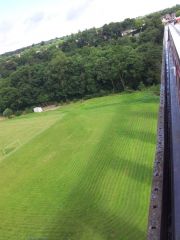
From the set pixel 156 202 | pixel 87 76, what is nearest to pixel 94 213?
pixel 156 202

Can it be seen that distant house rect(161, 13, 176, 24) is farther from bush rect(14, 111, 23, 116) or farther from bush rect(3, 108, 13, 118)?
bush rect(3, 108, 13, 118)

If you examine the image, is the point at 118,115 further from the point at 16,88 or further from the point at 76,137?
the point at 16,88

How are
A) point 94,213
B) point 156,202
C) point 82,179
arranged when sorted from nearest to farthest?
point 156,202 < point 94,213 < point 82,179

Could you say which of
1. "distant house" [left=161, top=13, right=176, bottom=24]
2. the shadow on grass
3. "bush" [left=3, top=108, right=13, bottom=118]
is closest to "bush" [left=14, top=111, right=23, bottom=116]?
"bush" [left=3, top=108, right=13, bottom=118]

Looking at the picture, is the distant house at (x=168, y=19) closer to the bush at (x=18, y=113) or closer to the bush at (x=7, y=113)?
the bush at (x=18, y=113)

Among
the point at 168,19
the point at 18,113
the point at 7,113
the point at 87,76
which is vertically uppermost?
the point at 168,19

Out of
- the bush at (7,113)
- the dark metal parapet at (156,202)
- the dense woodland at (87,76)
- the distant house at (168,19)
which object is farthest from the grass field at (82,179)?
the distant house at (168,19)

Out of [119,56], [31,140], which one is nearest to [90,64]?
[119,56]

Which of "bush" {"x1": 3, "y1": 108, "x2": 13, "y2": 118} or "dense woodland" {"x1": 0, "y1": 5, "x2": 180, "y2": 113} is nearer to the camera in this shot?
"dense woodland" {"x1": 0, "y1": 5, "x2": 180, "y2": 113}

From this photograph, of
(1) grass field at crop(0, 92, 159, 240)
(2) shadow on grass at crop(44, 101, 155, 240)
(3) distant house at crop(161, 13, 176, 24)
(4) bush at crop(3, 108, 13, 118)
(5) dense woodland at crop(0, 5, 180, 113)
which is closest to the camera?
(2) shadow on grass at crop(44, 101, 155, 240)

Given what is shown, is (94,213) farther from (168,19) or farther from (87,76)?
(168,19)
